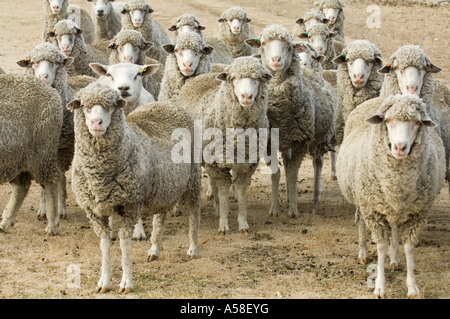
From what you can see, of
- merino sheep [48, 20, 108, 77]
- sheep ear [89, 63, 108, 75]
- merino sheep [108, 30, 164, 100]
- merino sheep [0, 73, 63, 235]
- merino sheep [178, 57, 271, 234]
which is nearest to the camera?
merino sheep [0, 73, 63, 235]

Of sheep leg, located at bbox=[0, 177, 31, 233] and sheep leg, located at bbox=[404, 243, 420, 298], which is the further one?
sheep leg, located at bbox=[0, 177, 31, 233]

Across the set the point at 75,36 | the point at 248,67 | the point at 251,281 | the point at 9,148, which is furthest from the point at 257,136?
the point at 75,36

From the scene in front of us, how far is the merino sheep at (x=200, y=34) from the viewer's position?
1099 cm

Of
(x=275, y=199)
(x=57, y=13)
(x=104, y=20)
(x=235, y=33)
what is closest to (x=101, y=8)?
(x=104, y=20)

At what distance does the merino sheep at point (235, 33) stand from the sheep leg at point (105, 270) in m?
6.67

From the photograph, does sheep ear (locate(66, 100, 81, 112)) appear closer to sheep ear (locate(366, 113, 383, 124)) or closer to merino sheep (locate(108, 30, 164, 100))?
sheep ear (locate(366, 113, 383, 124))

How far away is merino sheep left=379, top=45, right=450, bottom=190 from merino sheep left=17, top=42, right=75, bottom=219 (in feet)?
10.4

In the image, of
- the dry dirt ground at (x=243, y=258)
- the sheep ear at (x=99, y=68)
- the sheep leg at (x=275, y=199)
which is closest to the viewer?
the dry dirt ground at (x=243, y=258)

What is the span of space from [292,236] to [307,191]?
206cm

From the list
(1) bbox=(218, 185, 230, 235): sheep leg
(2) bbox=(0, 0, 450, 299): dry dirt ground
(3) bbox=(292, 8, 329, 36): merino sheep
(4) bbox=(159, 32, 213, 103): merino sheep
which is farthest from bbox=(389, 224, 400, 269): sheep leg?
(3) bbox=(292, 8, 329, 36): merino sheep

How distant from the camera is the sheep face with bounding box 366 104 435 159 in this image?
5.47 metres

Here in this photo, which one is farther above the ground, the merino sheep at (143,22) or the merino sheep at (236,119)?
the merino sheep at (143,22)

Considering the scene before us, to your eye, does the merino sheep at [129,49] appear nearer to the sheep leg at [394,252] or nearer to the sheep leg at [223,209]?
the sheep leg at [223,209]

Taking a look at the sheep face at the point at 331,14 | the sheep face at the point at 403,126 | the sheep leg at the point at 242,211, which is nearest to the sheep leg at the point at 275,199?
the sheep leg at the point at 242,211
